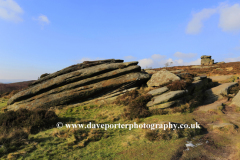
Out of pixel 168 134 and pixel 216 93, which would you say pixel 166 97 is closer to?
pixel 168 134

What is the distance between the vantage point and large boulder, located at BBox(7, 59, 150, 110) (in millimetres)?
17859

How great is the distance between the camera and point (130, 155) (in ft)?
23.8

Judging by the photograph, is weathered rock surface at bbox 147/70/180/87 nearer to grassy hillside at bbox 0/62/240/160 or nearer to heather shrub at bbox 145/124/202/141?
grassy hillside at bbox 0/62/240/160

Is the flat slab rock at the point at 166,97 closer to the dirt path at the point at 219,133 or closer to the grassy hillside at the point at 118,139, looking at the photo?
the grassy hillside at the point at 118,139

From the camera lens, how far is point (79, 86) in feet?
61.1

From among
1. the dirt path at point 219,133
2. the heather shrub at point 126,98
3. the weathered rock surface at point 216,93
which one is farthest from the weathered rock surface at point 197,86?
the heather shrub at point 126,98

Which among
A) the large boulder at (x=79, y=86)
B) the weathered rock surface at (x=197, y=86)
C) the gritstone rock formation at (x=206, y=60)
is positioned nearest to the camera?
the weathered rock surface at (x=197, y=86)

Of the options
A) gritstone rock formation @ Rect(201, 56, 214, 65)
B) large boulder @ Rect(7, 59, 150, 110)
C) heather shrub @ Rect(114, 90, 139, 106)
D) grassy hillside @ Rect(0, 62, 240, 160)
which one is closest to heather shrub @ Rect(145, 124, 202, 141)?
grassy hillside @ Rect(0, 62, 240, 160)

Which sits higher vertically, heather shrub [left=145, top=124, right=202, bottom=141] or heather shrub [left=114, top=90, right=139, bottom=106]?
heather shrub [left=114, top=90, right=139, bottom=106]

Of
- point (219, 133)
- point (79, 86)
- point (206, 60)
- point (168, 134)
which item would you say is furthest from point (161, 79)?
point (206, 60)

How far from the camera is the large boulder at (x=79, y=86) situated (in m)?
17.9

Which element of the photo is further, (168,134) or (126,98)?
(126,98)

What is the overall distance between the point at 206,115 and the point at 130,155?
401 inches

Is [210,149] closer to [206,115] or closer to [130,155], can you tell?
[130,155]
